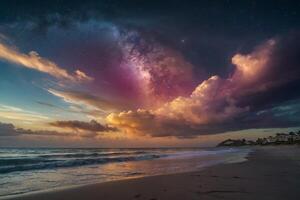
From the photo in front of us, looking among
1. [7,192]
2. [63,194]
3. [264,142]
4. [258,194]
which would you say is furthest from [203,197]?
[264,142]

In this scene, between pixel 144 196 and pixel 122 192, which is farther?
pixel 122 192

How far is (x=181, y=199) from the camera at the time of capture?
7.66 meters

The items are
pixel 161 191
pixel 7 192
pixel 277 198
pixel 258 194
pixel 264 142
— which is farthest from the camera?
pixel 264 142

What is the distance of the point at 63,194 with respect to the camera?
9211 millimetres

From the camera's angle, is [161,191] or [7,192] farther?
[7,192]

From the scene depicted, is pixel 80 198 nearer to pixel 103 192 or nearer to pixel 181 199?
pixel 103 192

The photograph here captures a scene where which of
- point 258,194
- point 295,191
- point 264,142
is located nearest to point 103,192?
point 258,194

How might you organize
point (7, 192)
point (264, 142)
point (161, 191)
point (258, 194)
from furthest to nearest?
point (264, 142) < point (7, 192) < point (161, 191) < point (258, 194)

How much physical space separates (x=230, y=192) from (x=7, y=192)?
25.8ft

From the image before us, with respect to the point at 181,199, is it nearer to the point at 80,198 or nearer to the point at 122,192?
the point at 122,192

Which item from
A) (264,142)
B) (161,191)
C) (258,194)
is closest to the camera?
(258,194)

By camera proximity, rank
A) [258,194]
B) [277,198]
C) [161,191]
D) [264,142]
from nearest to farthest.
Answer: [277,198]
[258,194]
[161,191]
[264,142]

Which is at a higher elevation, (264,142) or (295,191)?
(264,142)

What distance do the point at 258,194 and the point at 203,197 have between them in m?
1.68
